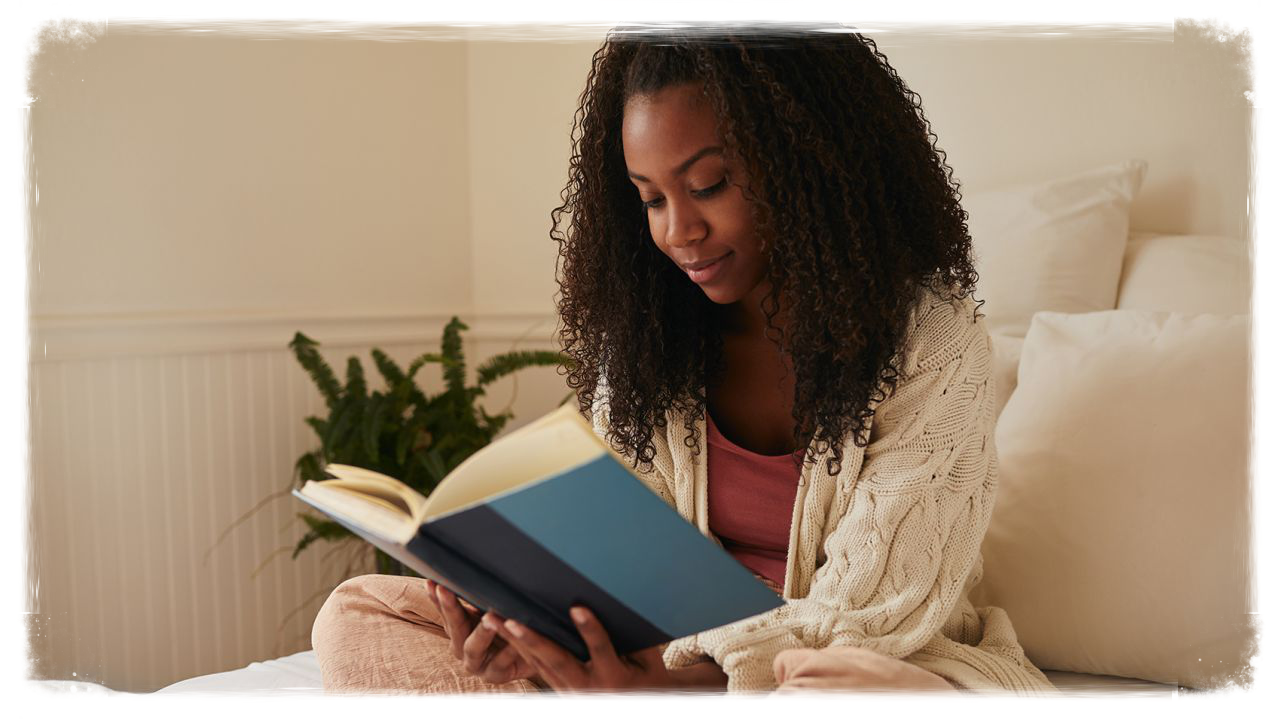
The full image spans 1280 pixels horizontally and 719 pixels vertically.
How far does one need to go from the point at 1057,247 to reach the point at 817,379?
2.09ft

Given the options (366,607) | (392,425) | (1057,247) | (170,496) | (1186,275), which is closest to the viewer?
(366,607)

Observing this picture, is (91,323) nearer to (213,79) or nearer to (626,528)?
(213,79)

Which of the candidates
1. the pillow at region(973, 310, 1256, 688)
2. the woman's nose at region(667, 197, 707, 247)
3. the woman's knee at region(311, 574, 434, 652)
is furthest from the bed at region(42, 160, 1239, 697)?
the woman's nose at region(667, 197, 707, 247)

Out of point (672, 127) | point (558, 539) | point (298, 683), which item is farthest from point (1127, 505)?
point (298, 683)

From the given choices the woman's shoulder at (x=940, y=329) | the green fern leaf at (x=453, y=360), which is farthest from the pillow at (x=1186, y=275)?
the green fern leaf at (x=453, y=360)

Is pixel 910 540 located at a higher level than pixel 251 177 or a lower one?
lower

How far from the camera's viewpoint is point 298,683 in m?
1.23

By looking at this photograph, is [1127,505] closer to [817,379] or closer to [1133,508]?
[1133,508]

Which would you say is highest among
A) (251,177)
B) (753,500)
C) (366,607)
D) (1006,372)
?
(251,177)

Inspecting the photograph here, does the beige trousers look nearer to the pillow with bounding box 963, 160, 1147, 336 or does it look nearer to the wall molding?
the pillow with bounding box 963, 160, 1147, 336

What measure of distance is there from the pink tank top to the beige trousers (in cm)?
5

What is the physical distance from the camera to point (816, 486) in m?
1.09

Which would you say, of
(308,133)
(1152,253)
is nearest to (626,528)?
(1152,253)

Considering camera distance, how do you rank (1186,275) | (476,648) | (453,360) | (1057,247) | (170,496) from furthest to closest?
1. (453,360)
2. (170,496)
3. (1057,247)
4. (1186,275)
5. (476,648)
